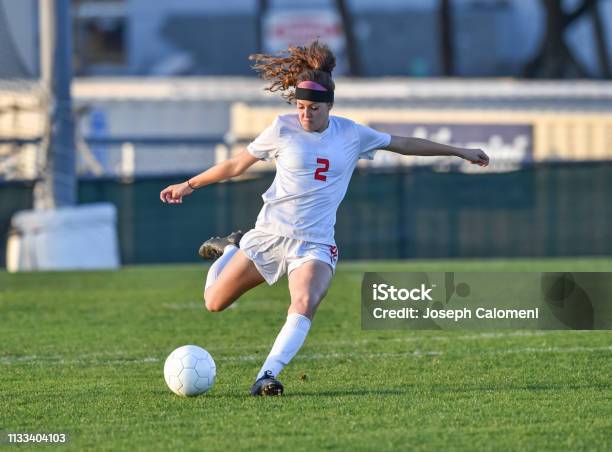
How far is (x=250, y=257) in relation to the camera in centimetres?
819

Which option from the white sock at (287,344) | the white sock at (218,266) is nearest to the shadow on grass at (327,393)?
the white sock at (287,344)

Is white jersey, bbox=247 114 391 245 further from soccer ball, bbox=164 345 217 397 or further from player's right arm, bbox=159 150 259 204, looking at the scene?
soccer ball, bbox=164 345 217 397

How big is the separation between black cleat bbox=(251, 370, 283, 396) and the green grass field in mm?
78

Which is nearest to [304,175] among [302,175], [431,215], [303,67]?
[302,175]

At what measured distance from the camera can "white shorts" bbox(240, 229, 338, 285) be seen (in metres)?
7.96

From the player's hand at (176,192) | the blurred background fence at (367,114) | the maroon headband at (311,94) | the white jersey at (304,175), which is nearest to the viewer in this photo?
the maroon headband at (311,94)

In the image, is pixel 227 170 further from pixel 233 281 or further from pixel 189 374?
pixel 189 374

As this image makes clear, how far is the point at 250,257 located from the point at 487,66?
4034 centimetres

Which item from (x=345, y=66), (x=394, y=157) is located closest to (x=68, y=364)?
(x=394, y=157)

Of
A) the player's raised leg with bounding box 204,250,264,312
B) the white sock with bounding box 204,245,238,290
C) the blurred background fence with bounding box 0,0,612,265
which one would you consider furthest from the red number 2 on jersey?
the blurred background fence with bounding box 0,0,612,265

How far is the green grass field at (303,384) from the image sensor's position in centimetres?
629

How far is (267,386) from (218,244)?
179 cm

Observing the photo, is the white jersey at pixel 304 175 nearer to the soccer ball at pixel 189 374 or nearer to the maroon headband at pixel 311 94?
the maroon headband at pixel 311 94

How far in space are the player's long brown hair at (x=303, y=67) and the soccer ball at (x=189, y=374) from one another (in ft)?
5.46
